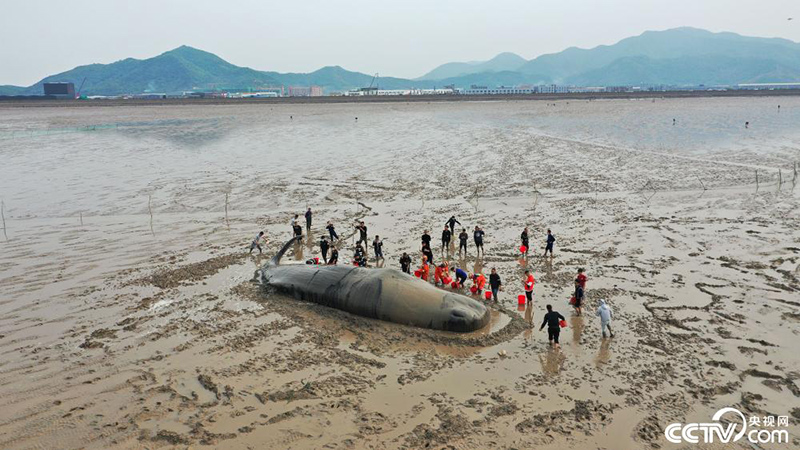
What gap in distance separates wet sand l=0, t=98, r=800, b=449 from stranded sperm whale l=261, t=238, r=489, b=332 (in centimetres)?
40

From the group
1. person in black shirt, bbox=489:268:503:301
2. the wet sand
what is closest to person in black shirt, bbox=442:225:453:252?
the wet sand

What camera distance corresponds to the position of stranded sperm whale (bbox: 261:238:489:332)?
13.9 m

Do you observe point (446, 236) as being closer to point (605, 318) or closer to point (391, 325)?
point (391, 325)

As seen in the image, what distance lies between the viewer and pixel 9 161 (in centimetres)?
4781

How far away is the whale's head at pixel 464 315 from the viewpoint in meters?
13.7

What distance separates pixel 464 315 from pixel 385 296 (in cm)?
230

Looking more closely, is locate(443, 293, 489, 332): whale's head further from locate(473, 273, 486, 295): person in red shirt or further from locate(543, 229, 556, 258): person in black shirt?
locate(543, 229, 556, 258): person in black shirt

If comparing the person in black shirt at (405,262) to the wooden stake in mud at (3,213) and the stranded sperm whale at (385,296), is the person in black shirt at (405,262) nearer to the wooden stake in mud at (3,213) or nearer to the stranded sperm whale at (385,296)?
the stranded sperm whale at (385,296)

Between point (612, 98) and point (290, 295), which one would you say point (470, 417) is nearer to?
point (290, 295)

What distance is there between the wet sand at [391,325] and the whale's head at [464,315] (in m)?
0.29

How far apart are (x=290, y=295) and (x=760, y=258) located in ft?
52.6

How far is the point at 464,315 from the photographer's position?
13.8 meters

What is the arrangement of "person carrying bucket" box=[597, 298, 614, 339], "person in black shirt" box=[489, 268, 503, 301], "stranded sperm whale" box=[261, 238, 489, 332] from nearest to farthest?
"person carrying bucket" box=[597, 298, 614, 339] → "stranded sperm whale" box=[261, 238, 489, 332] → "person in black shirt" box=[489, 268, 503, 301]

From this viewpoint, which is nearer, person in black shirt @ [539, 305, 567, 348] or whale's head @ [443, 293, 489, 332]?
person in black shirt @ [539, 305, 567, 348]
